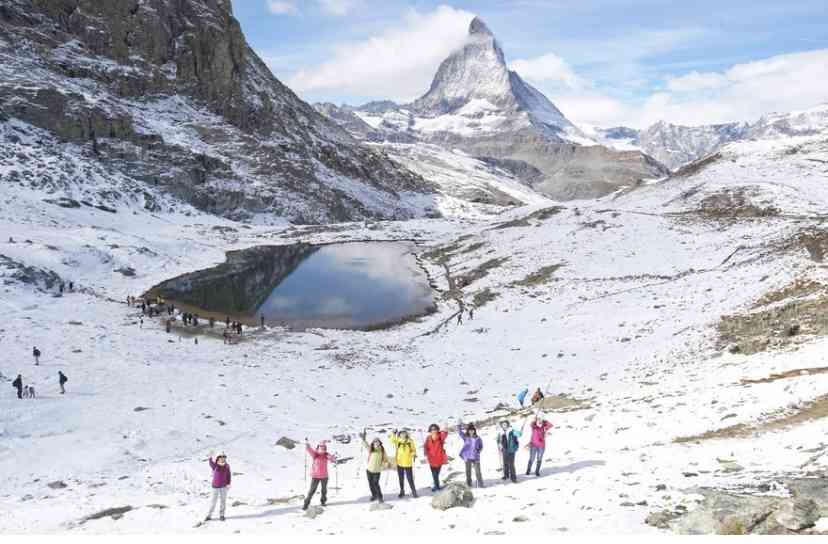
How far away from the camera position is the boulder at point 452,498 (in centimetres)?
1351

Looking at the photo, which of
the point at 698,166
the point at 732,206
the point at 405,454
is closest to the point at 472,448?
the point at 405,454

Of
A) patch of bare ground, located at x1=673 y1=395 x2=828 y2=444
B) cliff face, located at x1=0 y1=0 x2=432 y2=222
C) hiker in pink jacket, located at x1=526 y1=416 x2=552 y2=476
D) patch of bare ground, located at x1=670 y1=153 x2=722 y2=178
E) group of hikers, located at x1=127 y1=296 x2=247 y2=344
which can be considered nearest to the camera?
hiker in pink jacket, located at x1=526 y1=416 x2=552 y2=476

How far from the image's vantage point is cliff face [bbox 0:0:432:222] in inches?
5113

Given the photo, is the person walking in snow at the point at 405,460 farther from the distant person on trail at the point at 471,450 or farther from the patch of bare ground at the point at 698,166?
the patch of bare ground at the point at 698,166

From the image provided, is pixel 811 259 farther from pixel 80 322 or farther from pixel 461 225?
pixel 461 225

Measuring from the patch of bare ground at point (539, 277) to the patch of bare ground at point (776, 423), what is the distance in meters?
39.7

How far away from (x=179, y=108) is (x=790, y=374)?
165 meters

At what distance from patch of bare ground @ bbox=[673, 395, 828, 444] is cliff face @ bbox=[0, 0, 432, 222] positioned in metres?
127

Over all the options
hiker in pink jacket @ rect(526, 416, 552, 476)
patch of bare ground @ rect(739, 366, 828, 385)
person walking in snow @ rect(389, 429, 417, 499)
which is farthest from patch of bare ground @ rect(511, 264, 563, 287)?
person walking in snow @ rect(389, 429, 417, 499)

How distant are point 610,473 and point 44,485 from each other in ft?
53.1

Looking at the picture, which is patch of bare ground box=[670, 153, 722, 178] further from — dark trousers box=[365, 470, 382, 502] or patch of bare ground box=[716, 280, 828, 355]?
dark trousers box=[365, 470, 382, 502]

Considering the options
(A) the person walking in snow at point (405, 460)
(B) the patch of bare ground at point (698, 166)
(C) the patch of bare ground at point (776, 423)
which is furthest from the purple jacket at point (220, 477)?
(B) the patch of bare ground at point (698, 166)

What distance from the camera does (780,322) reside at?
90.6 feet

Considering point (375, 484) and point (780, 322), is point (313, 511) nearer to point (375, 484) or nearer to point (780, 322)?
point (375, 484)
